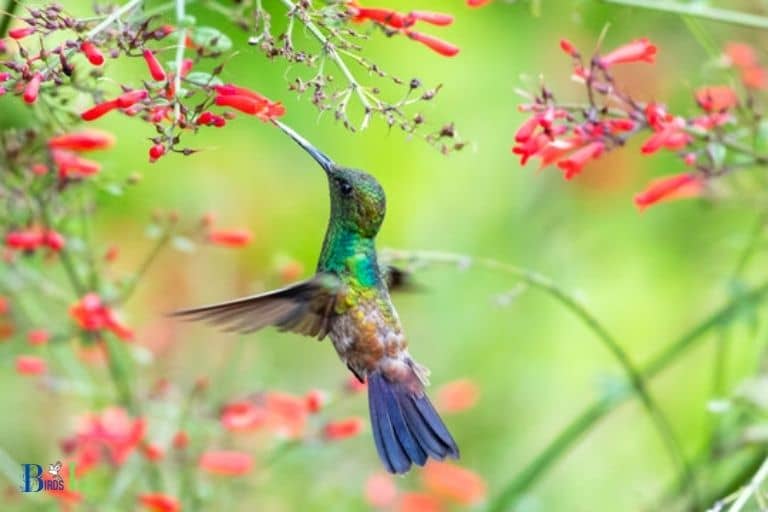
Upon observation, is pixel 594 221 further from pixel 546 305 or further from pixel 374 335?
pixel 374 335

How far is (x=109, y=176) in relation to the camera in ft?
9.97

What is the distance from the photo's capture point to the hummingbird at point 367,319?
3.01m

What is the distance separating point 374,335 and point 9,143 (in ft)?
3.45

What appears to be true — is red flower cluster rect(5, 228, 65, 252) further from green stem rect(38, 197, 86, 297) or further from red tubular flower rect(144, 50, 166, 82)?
red tubular flower rect(144, 50, 166, 82)

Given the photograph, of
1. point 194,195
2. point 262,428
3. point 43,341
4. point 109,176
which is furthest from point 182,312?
point 194,195

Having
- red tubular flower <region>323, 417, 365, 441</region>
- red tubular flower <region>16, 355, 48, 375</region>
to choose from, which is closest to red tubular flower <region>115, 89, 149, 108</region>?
red tubular flower <region>16, 355, 48, 375</region>

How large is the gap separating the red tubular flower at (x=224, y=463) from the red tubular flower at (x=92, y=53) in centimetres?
149

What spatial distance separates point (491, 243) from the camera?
20.2 ft

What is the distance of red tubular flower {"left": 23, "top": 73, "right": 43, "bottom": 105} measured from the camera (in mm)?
2134

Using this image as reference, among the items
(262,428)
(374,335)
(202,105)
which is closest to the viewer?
(202,105)

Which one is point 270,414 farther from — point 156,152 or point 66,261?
point 156,152

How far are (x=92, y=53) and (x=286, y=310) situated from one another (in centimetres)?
87

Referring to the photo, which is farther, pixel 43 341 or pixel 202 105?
A: pixel 43 341

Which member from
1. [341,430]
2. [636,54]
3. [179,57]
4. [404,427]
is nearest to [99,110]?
[179,57]
